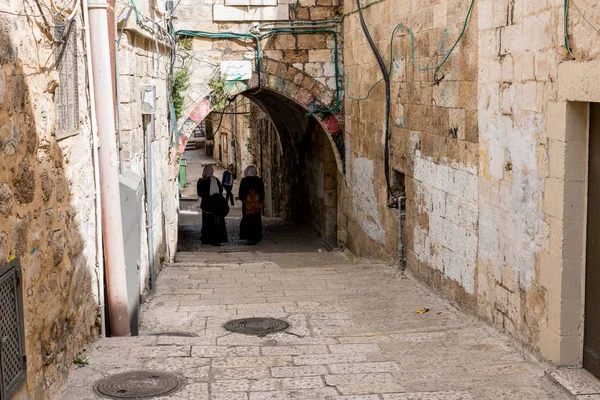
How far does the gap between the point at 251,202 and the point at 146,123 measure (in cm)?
563

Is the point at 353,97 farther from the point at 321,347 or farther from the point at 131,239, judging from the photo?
the point at 321,347

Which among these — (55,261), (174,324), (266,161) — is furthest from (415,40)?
(266,161)

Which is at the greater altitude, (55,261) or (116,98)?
(116,98)

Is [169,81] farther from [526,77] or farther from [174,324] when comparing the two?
[526,77]

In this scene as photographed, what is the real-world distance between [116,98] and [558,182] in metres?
3.53

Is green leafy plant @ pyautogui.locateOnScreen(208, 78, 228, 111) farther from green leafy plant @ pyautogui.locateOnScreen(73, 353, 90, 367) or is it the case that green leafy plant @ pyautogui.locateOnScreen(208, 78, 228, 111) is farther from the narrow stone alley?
green leafy plant @ pyautogui.locateOnScreen(73, 353, 90, 367)

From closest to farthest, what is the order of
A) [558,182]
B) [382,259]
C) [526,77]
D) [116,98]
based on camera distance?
[558,182] → [526,77] → [116,98] → [382,259]

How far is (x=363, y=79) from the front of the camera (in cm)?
1055

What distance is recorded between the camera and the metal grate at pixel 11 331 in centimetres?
339

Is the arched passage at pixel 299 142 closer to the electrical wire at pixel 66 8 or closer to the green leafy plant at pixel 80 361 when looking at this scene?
the electrical wire at pixel 66 8

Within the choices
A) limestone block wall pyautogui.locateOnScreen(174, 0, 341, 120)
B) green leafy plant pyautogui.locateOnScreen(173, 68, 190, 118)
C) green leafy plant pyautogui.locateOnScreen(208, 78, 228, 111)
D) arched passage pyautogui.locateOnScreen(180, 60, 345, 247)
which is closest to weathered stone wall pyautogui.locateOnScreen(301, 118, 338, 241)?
arched passage pyautogui.locateOnScreen(180, 60, 345, 247)

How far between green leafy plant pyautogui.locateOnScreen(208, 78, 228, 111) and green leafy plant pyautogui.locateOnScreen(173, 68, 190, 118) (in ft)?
1.13

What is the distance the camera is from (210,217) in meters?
13.6

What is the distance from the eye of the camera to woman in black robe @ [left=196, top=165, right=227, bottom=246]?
13.4m
